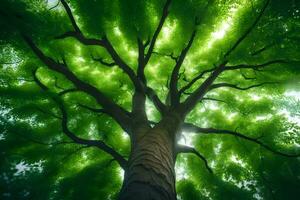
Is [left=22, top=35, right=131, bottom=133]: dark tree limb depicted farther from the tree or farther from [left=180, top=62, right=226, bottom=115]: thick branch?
[left=180, top=62, right=226, bottom=115]: thick branch

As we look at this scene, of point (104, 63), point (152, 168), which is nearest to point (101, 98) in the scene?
point (104, 63)

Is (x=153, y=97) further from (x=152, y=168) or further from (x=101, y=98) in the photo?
(x=152, y=168)

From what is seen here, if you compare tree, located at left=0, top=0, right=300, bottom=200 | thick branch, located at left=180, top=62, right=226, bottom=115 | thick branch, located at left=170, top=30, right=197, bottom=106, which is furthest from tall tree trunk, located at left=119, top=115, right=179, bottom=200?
thick branch, located at left=170, top=30, right=197, bottom=106

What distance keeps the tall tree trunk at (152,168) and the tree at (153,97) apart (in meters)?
0.04

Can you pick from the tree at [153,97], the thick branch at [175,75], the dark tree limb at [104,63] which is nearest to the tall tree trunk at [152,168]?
the tree at [153,97]

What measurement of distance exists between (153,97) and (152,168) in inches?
101

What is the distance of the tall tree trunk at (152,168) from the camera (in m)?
2.82

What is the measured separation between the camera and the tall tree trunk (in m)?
2.82

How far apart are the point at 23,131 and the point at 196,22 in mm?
4982

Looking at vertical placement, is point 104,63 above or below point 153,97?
above

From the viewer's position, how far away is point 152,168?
3.33 meters

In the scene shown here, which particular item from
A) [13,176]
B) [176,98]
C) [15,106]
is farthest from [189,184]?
[15,106]

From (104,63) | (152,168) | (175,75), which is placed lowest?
(152,168)

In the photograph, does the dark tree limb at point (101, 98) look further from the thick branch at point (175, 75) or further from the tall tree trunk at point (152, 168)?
the thick branch at point (175, 75)
